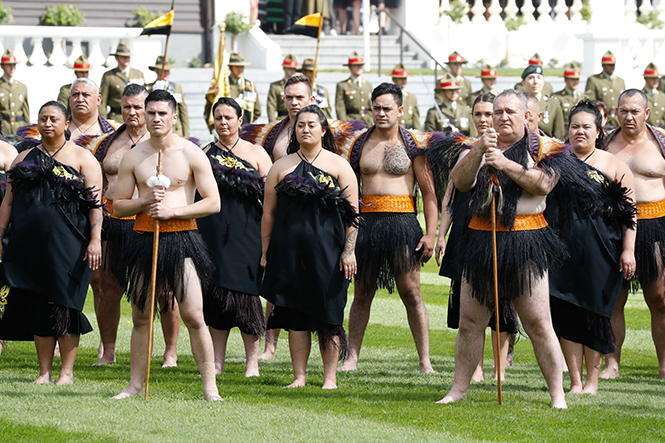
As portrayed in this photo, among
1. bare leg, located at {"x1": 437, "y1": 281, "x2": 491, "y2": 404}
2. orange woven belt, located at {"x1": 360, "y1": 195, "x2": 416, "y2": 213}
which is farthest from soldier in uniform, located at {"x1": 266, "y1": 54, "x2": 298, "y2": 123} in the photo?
bare leg, located at {"x1": 437, "y1": 281, "x2": 491, "y2": 404}

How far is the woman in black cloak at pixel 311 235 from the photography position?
7.18m

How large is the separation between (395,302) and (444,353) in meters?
2.88

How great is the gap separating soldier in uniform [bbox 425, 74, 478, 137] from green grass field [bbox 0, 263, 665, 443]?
751cm

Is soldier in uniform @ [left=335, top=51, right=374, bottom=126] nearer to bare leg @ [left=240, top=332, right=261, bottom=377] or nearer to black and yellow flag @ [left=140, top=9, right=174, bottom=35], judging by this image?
black and yellow flag @ [left=140, top=9, right=174, bottom=35]

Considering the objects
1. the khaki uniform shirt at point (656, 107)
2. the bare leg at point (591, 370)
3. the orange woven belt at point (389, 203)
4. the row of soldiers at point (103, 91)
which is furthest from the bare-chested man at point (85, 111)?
the khaki uniform shirt at point (656, 107)

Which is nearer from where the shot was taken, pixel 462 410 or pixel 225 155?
pixel 462 410

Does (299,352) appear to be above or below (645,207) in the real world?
below

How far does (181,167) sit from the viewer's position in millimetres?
6688

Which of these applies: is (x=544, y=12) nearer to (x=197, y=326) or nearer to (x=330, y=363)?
(x=330, y=363)

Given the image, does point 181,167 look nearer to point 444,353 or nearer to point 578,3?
point 444,353

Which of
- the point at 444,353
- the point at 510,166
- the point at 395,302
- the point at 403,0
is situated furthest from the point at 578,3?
the point at 510,166

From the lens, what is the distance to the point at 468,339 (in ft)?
22.1

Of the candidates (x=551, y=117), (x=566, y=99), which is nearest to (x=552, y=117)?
(x=551, y=117)

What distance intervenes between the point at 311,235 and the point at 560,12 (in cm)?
2494
